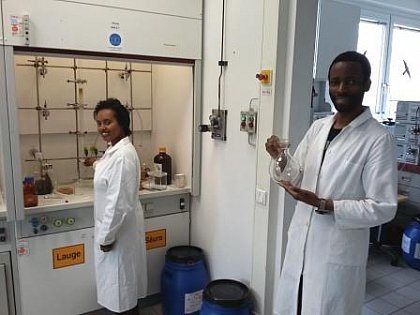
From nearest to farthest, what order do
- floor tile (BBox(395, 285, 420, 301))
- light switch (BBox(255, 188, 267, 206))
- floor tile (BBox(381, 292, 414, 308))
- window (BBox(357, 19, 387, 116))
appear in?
light switch (BBox(255, 188, 267, 206)) < floor tile (BBox(381, 292, 414, 308)) < floor tile (BBox(395, 285, 420, 301)) < window (BBox(357, 19, 387, 116))

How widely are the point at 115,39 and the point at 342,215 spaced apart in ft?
5.25

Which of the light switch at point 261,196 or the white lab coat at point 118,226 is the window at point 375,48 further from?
the white lab coat at point 118,226

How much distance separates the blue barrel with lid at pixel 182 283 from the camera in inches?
96.7

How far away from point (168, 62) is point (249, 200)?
1.04 m

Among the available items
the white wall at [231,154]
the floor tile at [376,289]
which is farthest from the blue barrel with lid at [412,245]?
the white wall at [231,154]

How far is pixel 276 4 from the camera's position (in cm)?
188

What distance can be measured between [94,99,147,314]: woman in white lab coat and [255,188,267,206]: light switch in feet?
2.23

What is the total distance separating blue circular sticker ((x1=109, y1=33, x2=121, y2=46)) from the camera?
217cm

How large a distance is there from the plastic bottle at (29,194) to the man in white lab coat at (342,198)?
4.91 ft

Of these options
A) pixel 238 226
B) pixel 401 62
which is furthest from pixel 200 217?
pixel 401 62

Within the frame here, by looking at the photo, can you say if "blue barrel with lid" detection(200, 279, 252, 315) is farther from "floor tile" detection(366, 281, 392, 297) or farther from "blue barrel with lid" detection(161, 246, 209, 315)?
"floor tile" detection(366, 281, 392, 297)

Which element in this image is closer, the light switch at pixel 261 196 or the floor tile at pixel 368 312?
the light switch at pixel 261 196

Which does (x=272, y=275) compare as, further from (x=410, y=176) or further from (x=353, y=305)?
(x=410, y=176)

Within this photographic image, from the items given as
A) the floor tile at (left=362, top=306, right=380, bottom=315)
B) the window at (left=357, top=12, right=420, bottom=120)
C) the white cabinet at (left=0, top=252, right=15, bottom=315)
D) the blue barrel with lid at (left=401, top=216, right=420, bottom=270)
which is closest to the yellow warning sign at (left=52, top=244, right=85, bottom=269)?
the white cabinet at (left=0, top=252, right=15, bottom=315)
